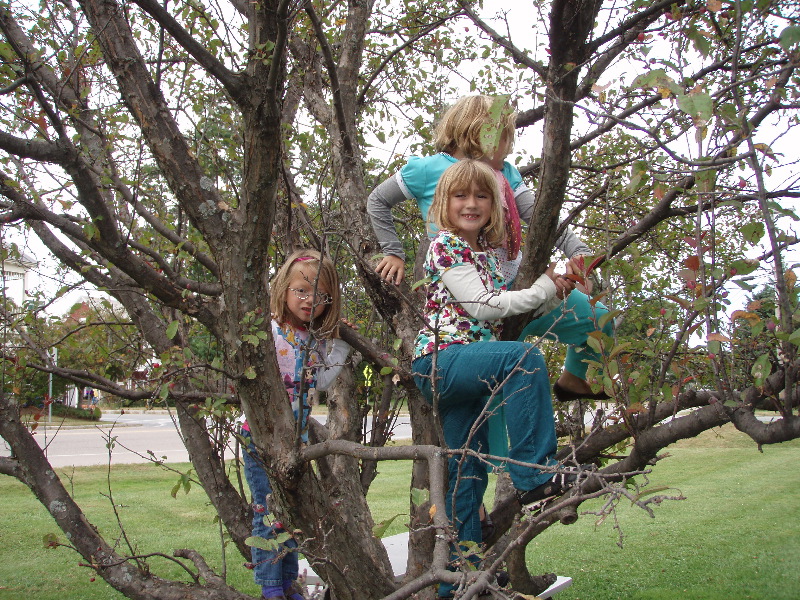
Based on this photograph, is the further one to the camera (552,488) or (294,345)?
(294,345)

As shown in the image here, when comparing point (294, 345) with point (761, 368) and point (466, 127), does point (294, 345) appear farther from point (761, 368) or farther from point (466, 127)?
point (761, 368)

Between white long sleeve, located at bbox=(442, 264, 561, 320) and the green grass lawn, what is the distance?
10.7ft

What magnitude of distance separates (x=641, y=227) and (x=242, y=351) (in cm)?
140

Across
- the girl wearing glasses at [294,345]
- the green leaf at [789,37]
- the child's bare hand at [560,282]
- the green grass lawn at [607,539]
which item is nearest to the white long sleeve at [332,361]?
the girl wearing glasses at [294,345]

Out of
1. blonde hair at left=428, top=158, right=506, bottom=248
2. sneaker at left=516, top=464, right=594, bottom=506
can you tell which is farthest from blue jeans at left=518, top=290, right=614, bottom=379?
sneaker at left=516, top=464, right=594, bottom=506

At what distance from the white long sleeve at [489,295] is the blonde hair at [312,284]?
1.54ft

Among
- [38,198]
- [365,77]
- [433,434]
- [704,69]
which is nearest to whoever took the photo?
[704,69]

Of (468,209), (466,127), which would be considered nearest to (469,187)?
(468,209)

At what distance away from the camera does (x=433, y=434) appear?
2.66m

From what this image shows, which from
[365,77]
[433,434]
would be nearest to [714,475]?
Result: [365,77]

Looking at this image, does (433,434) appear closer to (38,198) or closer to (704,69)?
(704,69)

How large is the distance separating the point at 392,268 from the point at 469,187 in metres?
0.52

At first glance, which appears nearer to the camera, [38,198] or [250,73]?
[250,73]

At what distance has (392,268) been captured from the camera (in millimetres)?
2773
